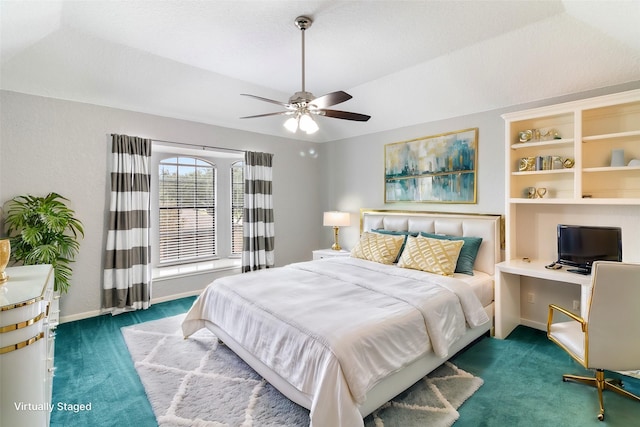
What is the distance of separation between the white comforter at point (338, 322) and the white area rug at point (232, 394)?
0.96 feet

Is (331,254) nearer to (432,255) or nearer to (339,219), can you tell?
(339,219)

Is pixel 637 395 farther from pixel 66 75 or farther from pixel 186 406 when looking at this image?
pixel 66 75

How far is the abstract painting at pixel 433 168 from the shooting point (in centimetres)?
396

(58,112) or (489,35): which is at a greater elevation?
(489,35)

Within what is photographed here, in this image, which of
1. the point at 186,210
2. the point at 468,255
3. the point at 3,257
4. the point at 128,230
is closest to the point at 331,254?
the point at 468,255

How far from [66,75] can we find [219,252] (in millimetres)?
3261

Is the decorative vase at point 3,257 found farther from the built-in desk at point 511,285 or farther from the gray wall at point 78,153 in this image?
the built-in desk at point 511,285

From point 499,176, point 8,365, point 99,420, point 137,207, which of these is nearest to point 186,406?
point 99,420

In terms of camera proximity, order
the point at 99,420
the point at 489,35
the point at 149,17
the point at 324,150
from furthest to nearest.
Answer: the point at 324,150, the point at 489,35, the point at 149,17, the point at 99,420

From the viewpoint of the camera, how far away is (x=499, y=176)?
3693mm

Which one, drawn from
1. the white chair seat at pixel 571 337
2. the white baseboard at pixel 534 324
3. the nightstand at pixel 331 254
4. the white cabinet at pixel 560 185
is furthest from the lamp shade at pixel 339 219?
the white chair seat at pixel 571 337

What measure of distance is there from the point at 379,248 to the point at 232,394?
232 cm

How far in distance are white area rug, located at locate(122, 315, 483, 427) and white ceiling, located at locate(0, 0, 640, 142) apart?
290 cm

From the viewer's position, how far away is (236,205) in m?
5.57
